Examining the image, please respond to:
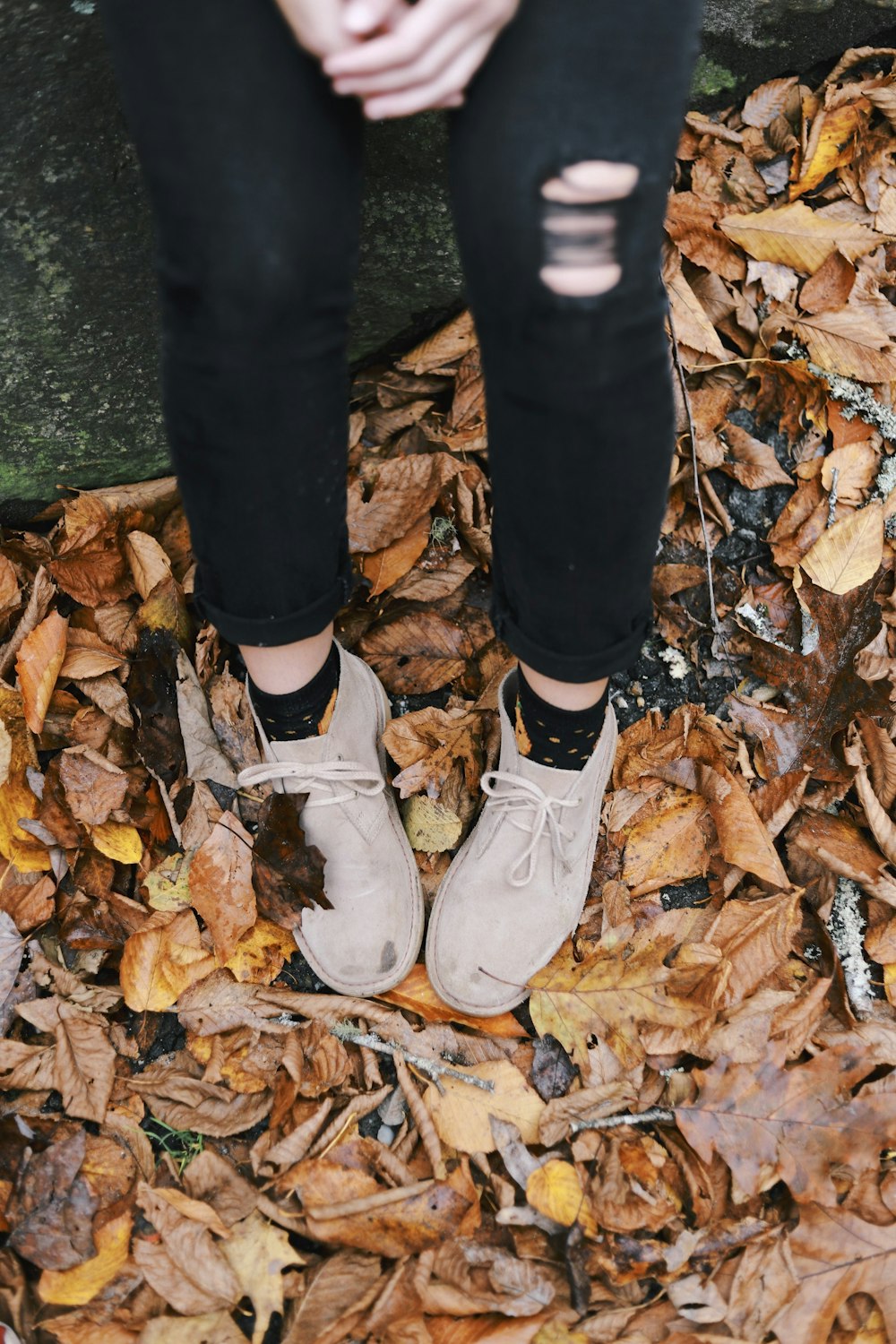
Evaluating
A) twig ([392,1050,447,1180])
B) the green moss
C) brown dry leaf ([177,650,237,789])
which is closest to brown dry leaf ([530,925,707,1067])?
twig ([392,1050,447,1180])

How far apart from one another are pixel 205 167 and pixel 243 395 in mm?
236

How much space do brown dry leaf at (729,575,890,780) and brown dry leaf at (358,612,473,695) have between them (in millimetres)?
551

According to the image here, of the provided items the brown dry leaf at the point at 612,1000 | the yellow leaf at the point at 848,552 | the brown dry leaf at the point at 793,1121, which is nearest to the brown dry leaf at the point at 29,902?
the brown dry leaf at the point at 612,1000

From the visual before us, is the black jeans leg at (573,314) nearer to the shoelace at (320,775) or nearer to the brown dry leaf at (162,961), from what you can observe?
the shoelace at (320,775)

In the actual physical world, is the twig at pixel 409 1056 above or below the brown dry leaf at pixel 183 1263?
above

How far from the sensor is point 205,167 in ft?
3.10

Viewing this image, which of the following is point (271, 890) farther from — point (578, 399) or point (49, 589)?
point (578, 399)

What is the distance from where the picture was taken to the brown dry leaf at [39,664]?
1.64 metres

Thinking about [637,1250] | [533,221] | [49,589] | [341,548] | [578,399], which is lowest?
[637,1250]

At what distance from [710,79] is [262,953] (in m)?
2.13

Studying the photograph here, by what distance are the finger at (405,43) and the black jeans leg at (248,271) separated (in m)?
0.12

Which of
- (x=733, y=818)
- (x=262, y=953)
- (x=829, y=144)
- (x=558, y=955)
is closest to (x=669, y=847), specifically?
(x=733, y=818)

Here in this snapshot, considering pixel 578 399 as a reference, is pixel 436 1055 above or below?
below

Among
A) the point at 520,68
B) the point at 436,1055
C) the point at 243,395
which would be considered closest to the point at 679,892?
the point at 436,1055
